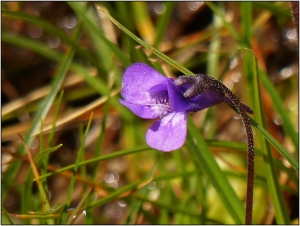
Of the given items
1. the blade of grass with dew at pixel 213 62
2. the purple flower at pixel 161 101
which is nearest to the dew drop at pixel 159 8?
the blade of grass with dew at pixel 213 62

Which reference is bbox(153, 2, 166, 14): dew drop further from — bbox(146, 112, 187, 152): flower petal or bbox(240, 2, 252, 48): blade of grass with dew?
bbox(146, 112, 187, 152): flower petal

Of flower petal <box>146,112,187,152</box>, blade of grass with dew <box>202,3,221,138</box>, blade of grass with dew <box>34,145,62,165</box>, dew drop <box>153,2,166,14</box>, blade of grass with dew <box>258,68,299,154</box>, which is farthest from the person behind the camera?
dew drop <box>153,2,166,14</box>

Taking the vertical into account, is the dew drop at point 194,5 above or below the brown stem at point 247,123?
below

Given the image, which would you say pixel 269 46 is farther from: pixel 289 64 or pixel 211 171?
pixel 211 171

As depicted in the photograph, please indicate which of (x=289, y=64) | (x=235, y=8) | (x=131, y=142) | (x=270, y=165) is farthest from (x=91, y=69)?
(x=270, y=165)

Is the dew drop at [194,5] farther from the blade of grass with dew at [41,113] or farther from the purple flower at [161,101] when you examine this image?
the purple flower at [161,101]

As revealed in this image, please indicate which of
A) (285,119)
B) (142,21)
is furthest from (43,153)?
(142,21)

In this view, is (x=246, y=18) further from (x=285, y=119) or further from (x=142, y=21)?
(x=142, y=21)

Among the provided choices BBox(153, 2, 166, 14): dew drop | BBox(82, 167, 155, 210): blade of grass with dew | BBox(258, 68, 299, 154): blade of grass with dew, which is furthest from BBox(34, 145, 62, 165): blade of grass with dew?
BBox(153, 2, 166, 14): dew drop
